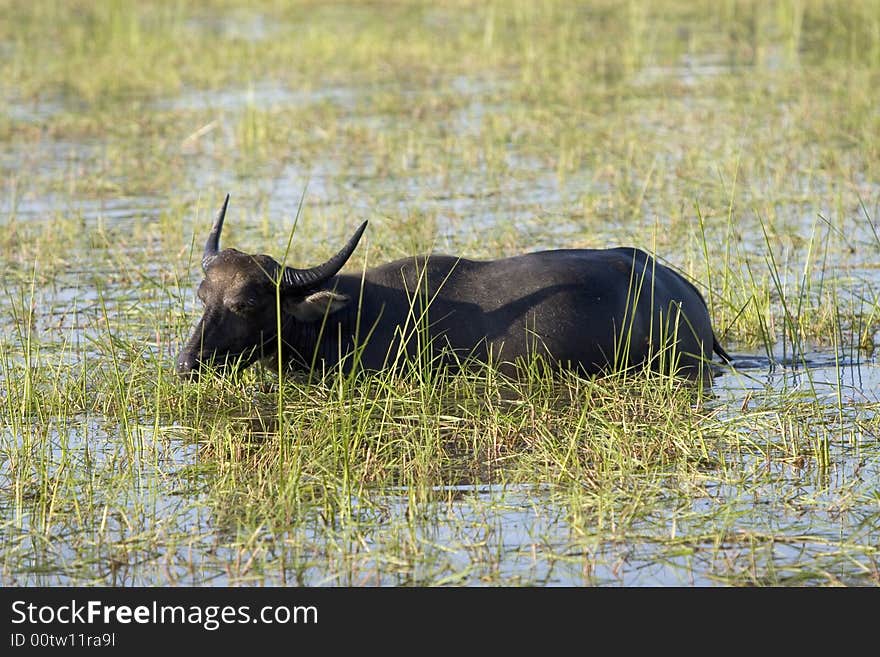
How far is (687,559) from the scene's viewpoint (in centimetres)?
447

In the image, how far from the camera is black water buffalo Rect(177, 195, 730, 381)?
6305mm

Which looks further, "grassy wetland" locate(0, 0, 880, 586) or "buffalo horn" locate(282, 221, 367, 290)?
"buffalo horn" locate(282, 221, 367, 290)

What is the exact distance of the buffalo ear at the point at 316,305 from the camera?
632cm

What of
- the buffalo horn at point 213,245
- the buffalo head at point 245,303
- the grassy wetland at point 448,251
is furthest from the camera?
the buffalo horn at point 213,245

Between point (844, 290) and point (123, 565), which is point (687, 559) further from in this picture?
point (844, 290)

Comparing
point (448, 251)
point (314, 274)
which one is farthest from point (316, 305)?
point (448, 251)

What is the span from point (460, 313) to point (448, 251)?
228cm

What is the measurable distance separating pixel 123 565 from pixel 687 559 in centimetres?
169

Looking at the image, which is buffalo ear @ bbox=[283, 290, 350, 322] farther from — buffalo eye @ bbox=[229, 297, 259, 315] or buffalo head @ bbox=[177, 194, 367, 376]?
buffalo eye @ bbox=[229, 297, 259, 315]

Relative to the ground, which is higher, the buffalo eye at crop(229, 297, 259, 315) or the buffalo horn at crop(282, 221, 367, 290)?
the buffalo horn at crop(282, 221, 367, 290)

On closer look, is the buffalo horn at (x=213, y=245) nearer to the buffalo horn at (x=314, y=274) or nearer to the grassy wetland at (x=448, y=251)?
the buffalo horn at (x=314, y=274)

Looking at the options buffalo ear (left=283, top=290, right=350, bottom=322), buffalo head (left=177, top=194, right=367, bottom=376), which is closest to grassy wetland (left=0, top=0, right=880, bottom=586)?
buffalo head (left=177, top=194, right=367, bottom=376)

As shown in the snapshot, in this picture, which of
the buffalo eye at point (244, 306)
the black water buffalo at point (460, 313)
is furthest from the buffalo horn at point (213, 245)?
the buffalo eye at point (244, 306)

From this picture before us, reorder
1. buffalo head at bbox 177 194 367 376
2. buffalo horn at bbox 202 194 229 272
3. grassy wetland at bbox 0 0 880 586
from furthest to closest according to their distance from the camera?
buffalo horn at bbox 202 194 229 272
buffalo head at bbox 177 194 367 376
grassy wetland at bbox 0 0 880 586
